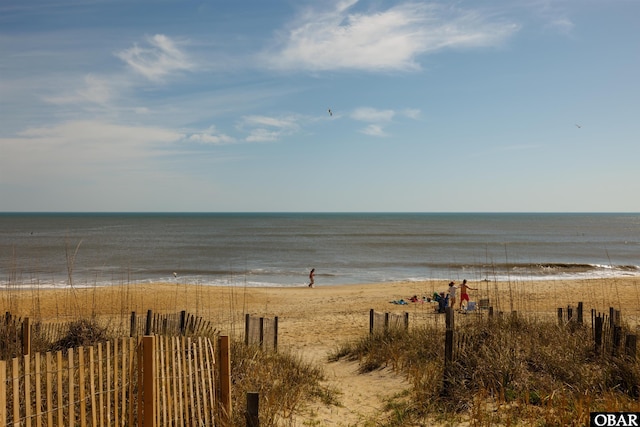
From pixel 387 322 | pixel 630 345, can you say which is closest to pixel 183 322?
pixel 387 322

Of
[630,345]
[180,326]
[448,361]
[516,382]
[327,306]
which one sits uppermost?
[630,345]

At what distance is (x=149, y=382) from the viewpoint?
5.31 metres

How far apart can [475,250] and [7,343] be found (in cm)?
5671

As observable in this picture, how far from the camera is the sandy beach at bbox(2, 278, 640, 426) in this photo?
9.59 metres

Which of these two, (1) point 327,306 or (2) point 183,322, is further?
(1) point 327,306

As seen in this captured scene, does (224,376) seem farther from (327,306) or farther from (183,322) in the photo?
(327,306)

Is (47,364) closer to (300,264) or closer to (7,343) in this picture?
(7,343)

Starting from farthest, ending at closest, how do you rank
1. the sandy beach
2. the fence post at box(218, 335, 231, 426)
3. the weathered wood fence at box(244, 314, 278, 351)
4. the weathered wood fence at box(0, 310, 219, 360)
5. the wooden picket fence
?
the weathered wood fence at box(244, 314, 278, 351) → the sandy beach → the weathered wood fence at box(0, 310, 219, 360) → the fence post at box(218, 335, 231, 426) → the wooden picket fence

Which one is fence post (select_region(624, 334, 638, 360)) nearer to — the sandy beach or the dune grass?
the dune grass

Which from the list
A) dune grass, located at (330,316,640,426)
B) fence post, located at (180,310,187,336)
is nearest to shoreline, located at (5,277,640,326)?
fence post, located at (180,310,187,336)

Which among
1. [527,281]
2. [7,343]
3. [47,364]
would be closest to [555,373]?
[47,364]

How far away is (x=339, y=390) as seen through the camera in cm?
897

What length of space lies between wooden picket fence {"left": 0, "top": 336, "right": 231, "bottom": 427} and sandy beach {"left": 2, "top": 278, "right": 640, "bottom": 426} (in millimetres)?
2048

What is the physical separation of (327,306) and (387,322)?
1159 cm
